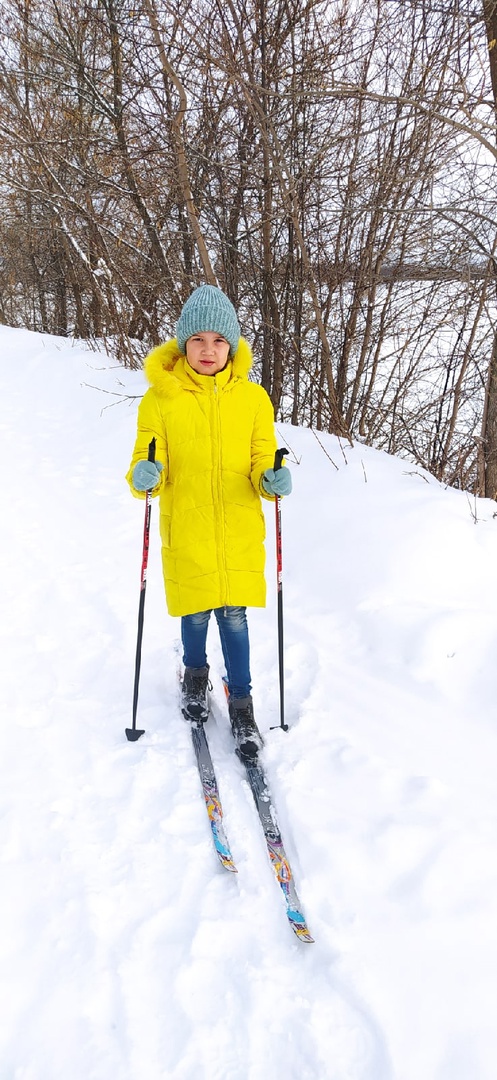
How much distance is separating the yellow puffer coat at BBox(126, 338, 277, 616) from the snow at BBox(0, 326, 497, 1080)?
2.54 feet

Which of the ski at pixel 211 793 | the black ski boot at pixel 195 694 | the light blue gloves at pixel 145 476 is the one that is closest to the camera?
the ski at pixel 211 793

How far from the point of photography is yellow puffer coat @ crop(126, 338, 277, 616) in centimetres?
246

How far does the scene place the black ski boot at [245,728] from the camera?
2.52 meters

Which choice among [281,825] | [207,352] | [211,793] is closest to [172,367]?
[207,352]

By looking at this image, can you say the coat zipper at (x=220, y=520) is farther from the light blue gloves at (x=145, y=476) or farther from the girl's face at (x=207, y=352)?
the light blue gloves at (x=145, y=476)

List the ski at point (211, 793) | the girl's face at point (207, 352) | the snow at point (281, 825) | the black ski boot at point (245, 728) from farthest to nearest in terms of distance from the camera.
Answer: the black ski boot at point (245, 728) → the girl's face at point (207, 352) → the ski at point (211, 793) → the snow at point (281, 825)

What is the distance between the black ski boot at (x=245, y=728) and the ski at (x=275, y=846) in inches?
1.5

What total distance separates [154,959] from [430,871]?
962 millimetres

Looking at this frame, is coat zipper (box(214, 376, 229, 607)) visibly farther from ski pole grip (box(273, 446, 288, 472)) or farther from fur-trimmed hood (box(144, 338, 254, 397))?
ski pole grip (box(273, 446, 288, 472))

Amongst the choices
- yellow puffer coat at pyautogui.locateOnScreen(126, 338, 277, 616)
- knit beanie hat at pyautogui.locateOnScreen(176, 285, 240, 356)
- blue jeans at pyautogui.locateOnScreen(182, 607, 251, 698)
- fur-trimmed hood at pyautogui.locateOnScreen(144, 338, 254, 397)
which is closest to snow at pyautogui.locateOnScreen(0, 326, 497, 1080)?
blue jeans at pyautogui.locateOnScreen(182, 607, 251, 698)

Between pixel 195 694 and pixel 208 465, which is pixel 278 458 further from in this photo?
pixel 195 694

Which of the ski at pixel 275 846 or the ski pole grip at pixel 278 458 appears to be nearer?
the ski at pixel 275 846

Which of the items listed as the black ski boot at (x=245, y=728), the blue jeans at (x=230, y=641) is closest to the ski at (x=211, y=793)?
the black ski boot at (x=245, y=728)

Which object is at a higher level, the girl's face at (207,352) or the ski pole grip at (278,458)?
the girl's face at (207,352)
